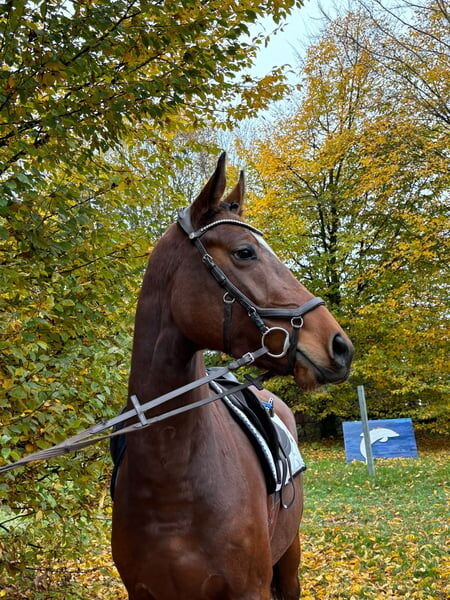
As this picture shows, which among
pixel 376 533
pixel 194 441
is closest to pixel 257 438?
pixel 194 441

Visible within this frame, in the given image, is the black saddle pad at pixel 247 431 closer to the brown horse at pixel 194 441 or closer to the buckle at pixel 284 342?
the brown horse at pixel 194 441

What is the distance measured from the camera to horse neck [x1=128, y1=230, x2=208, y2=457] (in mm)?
2209

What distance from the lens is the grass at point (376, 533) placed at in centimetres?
499

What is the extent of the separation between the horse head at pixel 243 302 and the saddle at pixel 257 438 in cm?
71

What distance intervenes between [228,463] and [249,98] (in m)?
2.75

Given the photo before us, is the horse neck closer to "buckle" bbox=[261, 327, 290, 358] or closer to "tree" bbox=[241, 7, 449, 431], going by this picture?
"buckle" bbox=[261, 327, 290, 358]

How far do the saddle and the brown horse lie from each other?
25cm

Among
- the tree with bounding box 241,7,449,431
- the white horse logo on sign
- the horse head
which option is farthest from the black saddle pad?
the tree with bounding box 241,7,449,431

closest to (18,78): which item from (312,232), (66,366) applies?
(66,366)

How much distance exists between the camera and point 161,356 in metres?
2.22

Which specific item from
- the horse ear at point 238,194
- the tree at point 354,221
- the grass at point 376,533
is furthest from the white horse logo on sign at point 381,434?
the horse ear at point 238,194

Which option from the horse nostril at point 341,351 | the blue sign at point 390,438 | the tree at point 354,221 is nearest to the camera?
the horse nostril at point 341,351

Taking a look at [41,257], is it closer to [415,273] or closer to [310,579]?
[310,579]

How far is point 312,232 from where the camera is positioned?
18.1 metres
